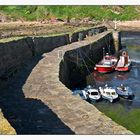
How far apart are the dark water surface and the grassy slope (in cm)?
2375

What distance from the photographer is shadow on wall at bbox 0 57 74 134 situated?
18.5 m

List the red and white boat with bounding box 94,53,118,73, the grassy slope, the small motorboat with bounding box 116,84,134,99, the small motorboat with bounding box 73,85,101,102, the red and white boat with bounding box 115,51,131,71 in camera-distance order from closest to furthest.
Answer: the small motorboat with bounding box 73,85,101,102 → the small motorboat with bounding box 116,84,134,99 → the red and white boat with bounding box 94,53,118,73 → the red and white boat with bounding box 115,51,131,71 → the grassy slope

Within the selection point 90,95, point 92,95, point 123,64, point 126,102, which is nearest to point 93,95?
point 92,95

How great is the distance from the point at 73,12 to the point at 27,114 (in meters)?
63.9

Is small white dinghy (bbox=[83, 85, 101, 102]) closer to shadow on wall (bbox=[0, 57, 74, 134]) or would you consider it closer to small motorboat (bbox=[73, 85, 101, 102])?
small motorboat (bbox=[73, 85, 101, 102])

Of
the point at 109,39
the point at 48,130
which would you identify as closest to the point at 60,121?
the point at 48,130

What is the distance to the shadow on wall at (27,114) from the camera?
18.5m

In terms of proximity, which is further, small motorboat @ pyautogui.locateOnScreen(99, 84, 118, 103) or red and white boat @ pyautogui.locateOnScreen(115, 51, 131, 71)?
red and white boat @ pyautogui.locateOnScreen(115, 51, 131, 71)

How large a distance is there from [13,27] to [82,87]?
4073 centimetres

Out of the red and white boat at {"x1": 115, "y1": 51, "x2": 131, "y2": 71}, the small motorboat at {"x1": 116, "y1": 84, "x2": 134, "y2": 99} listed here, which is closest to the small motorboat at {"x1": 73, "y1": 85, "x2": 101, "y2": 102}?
the small motorboat at {"x1": 116, "y1": 84, "x2": 134, "y2": 99}

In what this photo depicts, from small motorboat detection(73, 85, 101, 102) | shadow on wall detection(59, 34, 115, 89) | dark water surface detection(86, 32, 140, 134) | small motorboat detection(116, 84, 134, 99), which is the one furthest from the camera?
shadow on wall detection(59, 34, 115, 89)

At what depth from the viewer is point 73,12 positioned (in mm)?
83625

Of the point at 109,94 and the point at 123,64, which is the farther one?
the point at 123,64

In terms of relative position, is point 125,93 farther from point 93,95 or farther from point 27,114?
point 27,114
